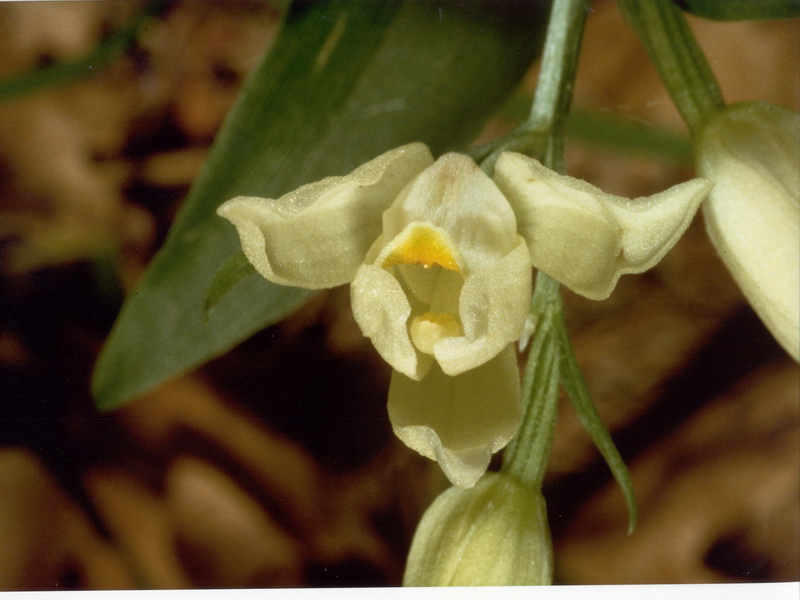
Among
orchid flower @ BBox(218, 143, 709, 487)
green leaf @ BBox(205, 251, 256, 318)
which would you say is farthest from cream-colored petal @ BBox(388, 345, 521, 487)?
green leaf @ BBox(205, 251, 256, 318)

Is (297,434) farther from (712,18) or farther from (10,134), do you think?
(712,18)

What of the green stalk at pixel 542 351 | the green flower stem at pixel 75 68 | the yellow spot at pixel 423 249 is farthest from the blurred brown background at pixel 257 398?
the yellow spot at pixel 423 249

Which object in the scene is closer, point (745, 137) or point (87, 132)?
point (745, 137)

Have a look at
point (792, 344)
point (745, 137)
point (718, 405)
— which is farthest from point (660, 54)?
point (718, 405)

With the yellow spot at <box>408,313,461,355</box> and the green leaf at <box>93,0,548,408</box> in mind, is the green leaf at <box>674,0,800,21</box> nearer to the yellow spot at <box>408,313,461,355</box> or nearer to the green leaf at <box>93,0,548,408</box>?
the green leaf at <box>93,0,548,408</box>

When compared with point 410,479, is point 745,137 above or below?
above

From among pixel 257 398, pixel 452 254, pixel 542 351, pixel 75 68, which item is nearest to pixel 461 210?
pixel 452 254

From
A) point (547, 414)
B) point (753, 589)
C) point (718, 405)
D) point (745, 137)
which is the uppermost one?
point (745, 137)
